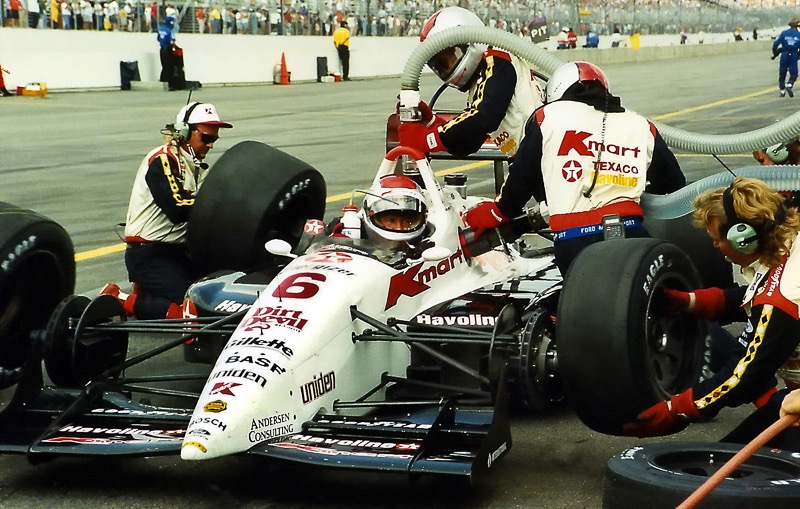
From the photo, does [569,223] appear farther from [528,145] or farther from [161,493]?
[161,493]

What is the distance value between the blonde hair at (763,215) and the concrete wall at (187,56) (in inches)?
1020

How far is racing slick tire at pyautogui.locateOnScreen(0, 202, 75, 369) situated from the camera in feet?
19.8

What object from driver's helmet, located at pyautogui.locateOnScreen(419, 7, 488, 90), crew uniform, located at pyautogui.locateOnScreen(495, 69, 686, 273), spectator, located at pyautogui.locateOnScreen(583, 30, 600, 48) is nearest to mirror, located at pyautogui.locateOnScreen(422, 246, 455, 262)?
crew uniform, located at pyautogui.locateOnScreen(495, 69, 686, 273)

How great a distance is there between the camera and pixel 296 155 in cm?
1802

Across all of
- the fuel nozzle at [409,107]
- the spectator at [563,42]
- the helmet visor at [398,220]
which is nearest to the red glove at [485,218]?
the helmet visor at [398,220]

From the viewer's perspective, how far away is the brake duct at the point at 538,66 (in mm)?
7082

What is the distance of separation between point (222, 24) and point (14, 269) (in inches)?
1201

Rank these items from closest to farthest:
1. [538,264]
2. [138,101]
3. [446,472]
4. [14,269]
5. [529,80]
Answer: [446,472] → [14,269] → [538,264] → [529,80] → [138,101]

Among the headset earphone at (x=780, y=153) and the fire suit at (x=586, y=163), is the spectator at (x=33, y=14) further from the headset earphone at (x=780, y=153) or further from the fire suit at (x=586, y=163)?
the fire suit at (x=586, y=163)

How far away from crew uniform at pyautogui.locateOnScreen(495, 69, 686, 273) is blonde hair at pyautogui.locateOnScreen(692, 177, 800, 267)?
1.34m

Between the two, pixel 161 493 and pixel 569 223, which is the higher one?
pixel 569 223

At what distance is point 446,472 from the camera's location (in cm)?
457

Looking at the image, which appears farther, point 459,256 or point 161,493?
point 459,256

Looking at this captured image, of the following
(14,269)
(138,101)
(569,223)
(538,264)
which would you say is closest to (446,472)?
(569,223)
